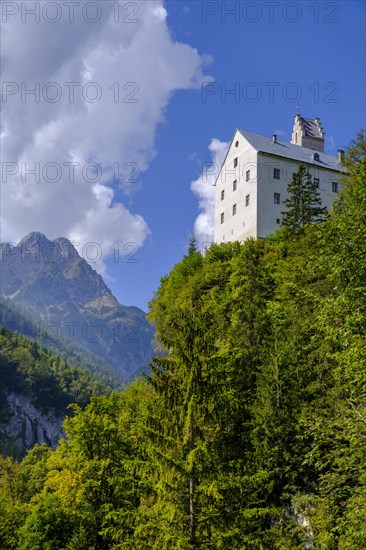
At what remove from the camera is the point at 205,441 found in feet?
56.5

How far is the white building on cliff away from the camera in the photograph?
5103cm

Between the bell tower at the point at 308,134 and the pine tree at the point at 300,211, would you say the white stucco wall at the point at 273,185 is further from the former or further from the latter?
the bell tower at the point at 308,134

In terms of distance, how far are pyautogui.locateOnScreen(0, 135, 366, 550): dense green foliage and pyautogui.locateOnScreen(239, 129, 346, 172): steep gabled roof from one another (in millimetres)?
21587

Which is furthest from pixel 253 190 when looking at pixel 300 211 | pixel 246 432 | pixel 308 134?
pixel 246 432

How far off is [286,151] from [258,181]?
24.8ft

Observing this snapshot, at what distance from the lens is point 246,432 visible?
23.0m

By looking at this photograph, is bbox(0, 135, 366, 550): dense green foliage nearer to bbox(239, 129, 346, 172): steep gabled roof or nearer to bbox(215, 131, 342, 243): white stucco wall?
bbox(215, 131, 342, 243): white stucco wall

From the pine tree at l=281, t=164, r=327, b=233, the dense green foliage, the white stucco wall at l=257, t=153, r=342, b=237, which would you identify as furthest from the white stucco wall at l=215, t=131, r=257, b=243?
the dense green foliage

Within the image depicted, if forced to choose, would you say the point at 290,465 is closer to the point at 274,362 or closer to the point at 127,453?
the point at 274,362

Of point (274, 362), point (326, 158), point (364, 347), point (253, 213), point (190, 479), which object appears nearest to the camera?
point (364, 347)

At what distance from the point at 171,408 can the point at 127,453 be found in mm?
13874

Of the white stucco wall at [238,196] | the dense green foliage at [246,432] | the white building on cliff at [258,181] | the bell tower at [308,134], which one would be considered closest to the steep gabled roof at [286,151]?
Answer: the white building on cliff at [258,181]

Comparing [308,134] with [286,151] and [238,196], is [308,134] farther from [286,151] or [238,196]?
[238,196]

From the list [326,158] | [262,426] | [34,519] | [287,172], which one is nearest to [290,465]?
[262,426]
